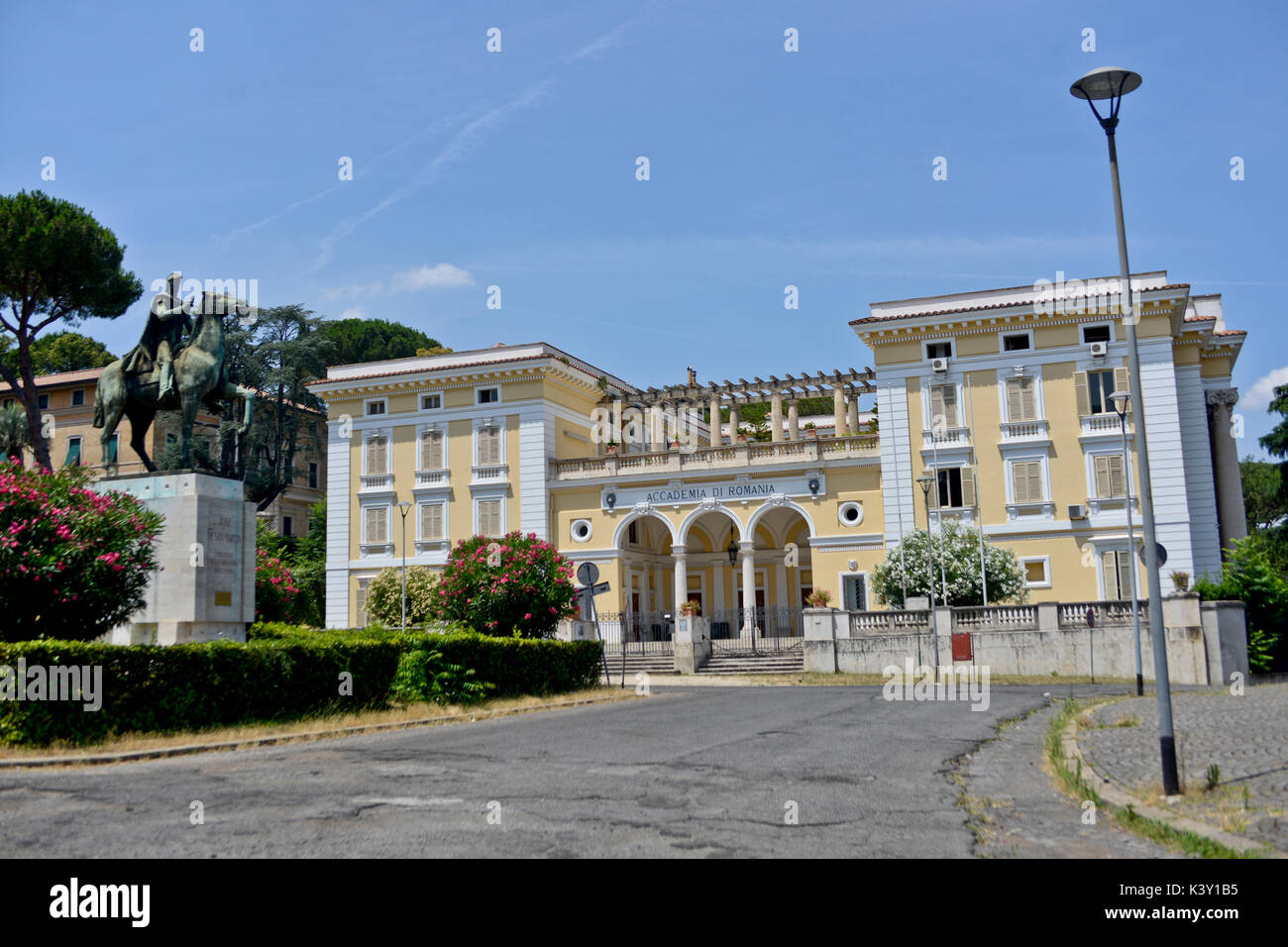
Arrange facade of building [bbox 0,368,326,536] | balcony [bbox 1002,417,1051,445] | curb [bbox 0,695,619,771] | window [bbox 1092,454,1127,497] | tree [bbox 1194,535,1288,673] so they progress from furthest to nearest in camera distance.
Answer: facade of building [bbox 0,368,326,536] → balcony [bbox 1002,417,1051,445] → window [bbox 1092,454,1127,497] → tree [bbox 1194,535,1288,673] → curb [bbox 0,695,619,771]

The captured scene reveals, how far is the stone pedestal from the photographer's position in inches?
592

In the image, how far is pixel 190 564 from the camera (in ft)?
49.5

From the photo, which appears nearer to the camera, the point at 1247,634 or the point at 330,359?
the point at 1247,634

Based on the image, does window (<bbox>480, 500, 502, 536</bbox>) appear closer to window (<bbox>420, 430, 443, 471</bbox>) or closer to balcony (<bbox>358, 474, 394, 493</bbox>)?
window (<bbox>420, 430, 443, 471</bbox>)

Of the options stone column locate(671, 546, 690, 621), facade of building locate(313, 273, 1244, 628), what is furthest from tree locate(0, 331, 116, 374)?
stone column locate(671, 546, 690, 621)

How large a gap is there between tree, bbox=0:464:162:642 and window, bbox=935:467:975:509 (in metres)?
30.8

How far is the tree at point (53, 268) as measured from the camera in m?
36.1

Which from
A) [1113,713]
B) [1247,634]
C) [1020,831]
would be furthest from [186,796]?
[1247,634]

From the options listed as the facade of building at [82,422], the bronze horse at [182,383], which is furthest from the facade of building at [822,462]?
the bronze horse at [182,383]

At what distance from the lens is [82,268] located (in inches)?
1467

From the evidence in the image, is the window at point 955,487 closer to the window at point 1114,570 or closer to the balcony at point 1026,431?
the balcony at point 1026,431

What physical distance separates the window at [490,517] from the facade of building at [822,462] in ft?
0.30

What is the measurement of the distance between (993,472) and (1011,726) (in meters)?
25.3
